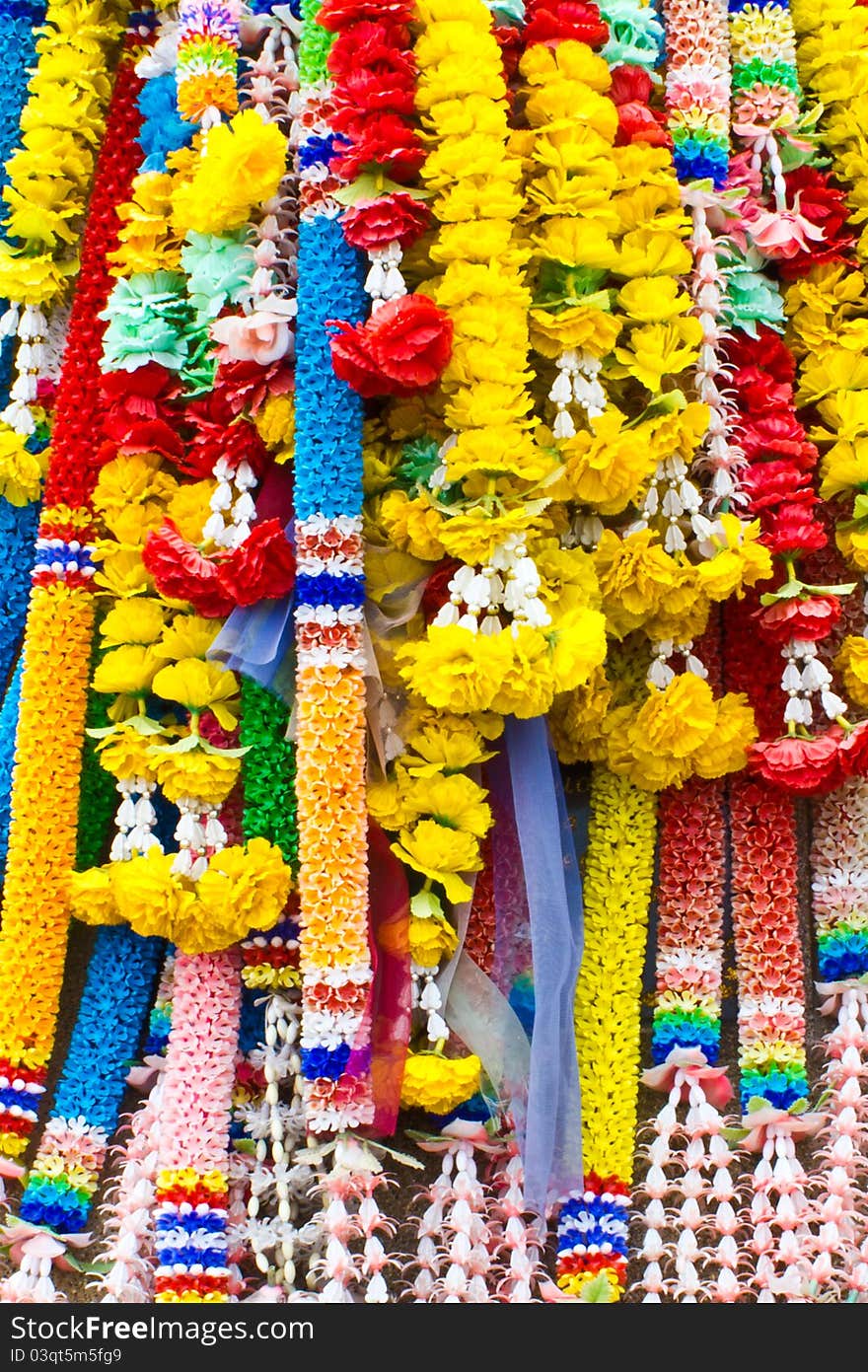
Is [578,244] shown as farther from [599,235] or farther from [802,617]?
[802,617]

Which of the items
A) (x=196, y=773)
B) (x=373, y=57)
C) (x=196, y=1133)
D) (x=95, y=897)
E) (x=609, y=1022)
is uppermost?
(x=373, y=57)

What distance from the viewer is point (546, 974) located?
4.54ft

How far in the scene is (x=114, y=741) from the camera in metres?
1.46

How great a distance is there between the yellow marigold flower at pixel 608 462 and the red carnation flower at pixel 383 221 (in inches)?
9.7

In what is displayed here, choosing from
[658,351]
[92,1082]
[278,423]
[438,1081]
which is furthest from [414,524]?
[92,1082]

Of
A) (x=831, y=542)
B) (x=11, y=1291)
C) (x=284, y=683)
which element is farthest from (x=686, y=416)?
(x=11, y=1291)

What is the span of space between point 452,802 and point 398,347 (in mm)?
417

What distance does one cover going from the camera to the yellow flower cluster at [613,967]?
1.42 meters

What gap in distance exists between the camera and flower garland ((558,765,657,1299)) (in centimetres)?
138

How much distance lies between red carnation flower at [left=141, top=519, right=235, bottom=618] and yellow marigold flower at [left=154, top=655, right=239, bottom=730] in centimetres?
6

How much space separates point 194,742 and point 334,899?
21 cm

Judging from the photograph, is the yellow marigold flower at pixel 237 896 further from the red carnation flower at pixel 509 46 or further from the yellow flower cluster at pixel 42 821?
the red carnation flower at pixel 509 46

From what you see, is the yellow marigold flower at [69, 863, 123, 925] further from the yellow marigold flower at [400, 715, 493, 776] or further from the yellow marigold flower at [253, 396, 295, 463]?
the yellow marigold flower at [253, 396, 295, 463]

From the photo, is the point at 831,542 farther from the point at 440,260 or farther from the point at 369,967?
the point at 369,967
